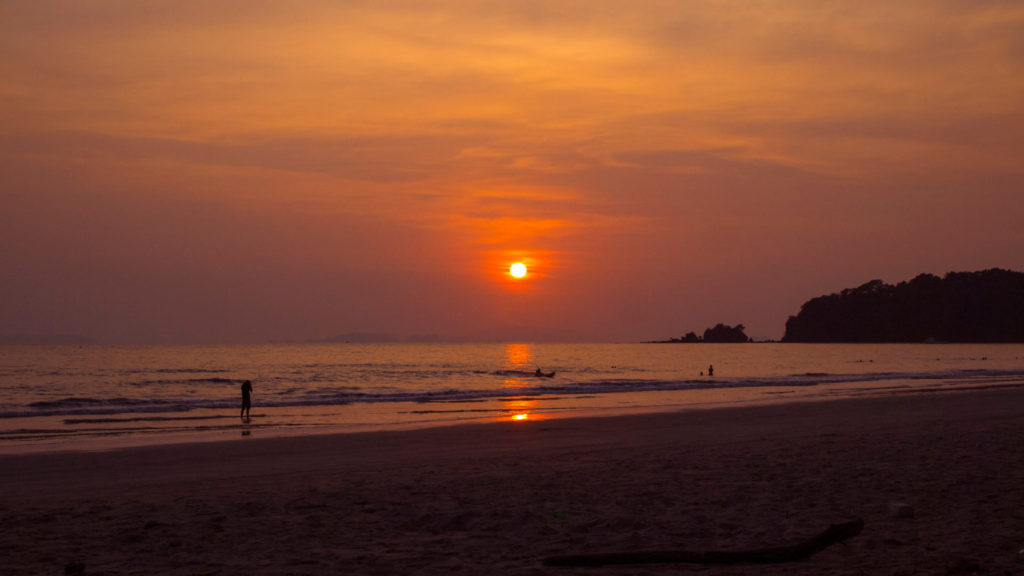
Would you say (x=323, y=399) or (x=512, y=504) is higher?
(x=512, y=504)

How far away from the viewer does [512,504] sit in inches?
444

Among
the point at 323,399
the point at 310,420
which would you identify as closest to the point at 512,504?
the point at 310,420

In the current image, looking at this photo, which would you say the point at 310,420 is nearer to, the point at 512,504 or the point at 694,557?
the point at 512,504

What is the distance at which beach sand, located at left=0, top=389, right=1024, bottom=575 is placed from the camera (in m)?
8.46

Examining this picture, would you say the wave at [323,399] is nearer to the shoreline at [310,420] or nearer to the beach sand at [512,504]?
the shoreline at [310,420]

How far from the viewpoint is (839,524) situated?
8.77 m

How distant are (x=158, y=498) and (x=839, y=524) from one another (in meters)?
9.05

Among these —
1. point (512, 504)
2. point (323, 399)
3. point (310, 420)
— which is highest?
point (512, 504)

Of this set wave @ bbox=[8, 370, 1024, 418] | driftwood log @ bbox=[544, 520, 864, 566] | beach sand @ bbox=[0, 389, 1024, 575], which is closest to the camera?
driftwood log @ bbox=[544, 520, 864, 566]

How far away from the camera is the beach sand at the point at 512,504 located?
27.8ft

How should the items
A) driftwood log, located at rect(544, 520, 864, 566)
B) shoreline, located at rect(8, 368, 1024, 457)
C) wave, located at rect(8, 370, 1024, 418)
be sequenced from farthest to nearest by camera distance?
1. wave, located at rect(8, 370, 1024, 418)
2. shoreline, located at rect(8, 368, 1024, 457)
3. driftwood log, located at rect(544, 520, 864, 566)

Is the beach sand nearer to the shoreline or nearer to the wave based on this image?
the shoreline

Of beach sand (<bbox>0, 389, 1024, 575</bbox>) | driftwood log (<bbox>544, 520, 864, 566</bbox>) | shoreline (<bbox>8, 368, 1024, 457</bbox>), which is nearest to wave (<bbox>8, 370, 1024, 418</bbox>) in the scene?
shoreline (<bbox>8, 368, 1024, 457</bbox>)

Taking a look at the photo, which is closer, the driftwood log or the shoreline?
the driftwood log
